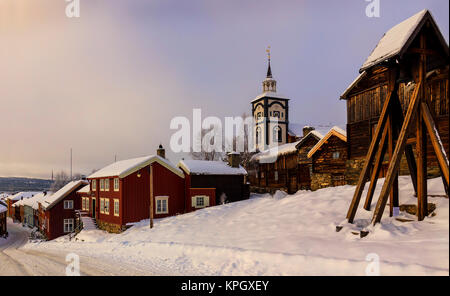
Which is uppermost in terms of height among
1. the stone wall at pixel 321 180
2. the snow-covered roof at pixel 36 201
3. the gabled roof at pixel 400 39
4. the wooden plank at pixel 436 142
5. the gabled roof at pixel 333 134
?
the gabled roof at pixel 400 39

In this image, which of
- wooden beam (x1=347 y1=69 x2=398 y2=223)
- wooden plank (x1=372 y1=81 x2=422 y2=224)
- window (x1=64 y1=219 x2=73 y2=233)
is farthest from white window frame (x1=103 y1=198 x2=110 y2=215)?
wooden plank (x1=372 y1=81 x2=422 y2=224)

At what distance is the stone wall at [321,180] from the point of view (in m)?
24.6

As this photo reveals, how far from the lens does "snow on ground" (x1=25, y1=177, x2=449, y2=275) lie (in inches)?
292

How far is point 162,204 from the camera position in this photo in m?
27.6

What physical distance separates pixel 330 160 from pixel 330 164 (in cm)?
34

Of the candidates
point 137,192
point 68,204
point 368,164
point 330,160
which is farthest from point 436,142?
point 68,204

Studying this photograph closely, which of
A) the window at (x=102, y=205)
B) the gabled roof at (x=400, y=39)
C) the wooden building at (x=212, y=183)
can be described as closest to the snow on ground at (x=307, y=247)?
the gabled roof at (x=400, y=39)

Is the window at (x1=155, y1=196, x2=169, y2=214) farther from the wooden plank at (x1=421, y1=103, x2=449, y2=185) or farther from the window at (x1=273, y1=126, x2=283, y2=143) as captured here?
the window at (x1=273, y1=126, x2=283, y2=143)

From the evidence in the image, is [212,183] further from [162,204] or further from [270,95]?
[270,95]

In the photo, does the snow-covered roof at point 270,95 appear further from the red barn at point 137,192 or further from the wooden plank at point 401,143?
the wooden plank at point 401,143

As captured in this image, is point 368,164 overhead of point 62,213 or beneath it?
overhead

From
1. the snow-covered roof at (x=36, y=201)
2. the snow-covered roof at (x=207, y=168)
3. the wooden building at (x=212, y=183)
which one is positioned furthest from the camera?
the snow-covered roof at (x=36, y=201)

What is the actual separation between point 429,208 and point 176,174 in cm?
2254
